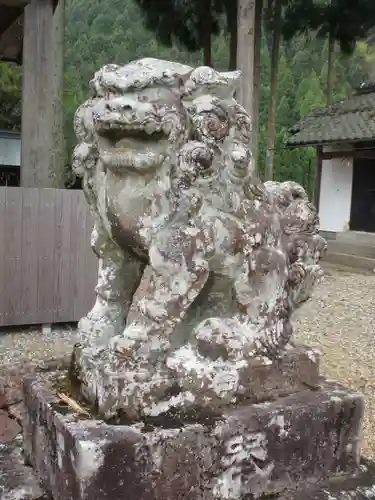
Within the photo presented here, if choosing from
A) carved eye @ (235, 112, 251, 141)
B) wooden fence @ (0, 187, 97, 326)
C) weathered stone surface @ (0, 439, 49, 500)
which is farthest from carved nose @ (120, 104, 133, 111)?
wooden fence @ (0, 187, 97, 326)

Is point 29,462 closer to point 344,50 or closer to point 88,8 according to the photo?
point 344,50

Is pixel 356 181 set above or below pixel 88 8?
below

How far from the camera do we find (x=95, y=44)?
74.4 ft

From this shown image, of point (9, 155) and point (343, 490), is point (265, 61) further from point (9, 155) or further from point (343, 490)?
point (343, 490)

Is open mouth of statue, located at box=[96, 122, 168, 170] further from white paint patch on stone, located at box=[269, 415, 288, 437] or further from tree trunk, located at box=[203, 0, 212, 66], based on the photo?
tree trunk, located at box=[203, 0, 212, 66]

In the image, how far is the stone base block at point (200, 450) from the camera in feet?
4.66

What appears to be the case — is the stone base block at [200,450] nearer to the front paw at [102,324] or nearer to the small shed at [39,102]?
the front paw at [102,324]

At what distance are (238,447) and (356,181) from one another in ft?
32.7

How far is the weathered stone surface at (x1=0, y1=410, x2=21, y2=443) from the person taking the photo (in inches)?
103

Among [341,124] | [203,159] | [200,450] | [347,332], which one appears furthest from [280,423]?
[341,124]

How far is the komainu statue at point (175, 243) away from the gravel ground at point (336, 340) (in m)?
1.20

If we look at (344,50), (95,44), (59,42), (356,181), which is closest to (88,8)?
(95,44)

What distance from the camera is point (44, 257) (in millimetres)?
4461

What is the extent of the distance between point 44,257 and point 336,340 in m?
2.45
